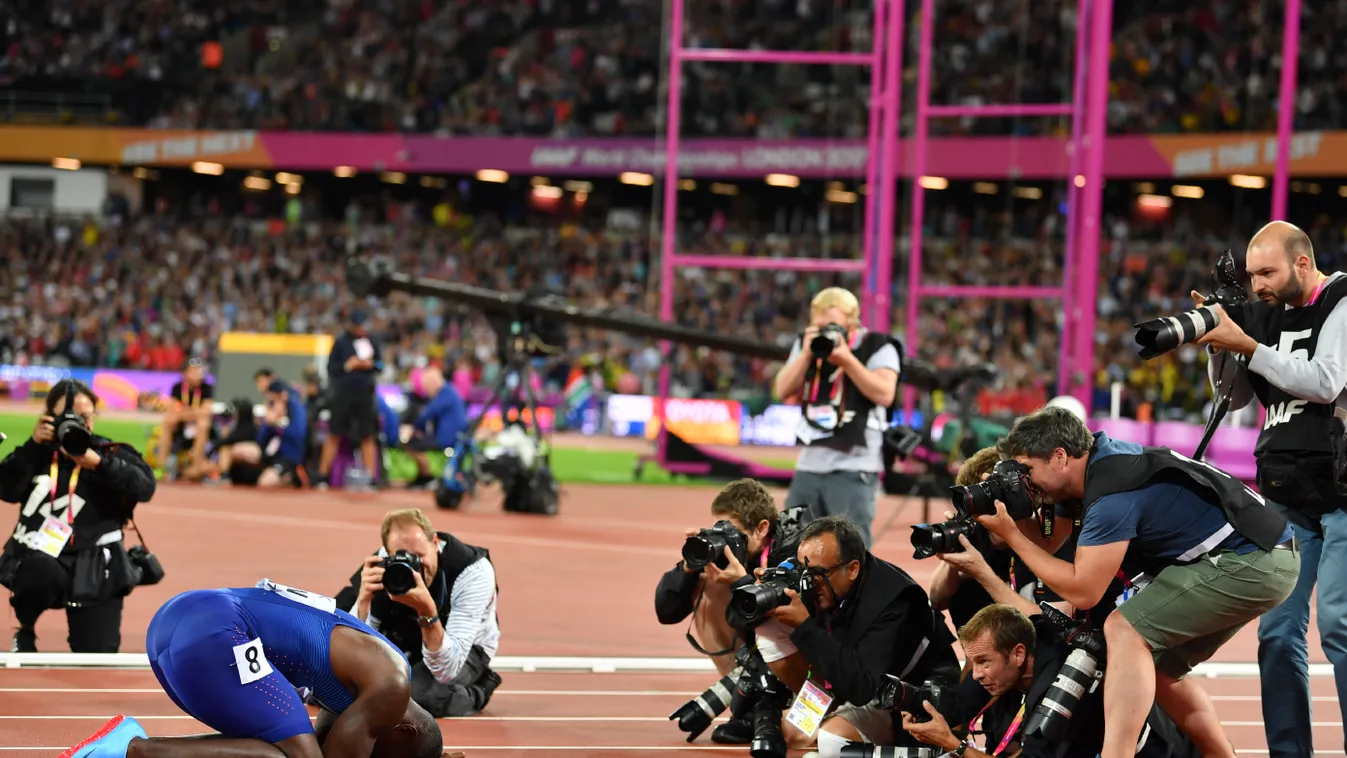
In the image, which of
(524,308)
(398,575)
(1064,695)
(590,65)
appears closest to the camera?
(1064,695)

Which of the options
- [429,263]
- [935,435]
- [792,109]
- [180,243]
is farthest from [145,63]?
[935,435]

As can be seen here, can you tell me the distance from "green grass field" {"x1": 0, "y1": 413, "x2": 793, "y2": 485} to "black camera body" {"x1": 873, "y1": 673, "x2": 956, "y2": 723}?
42.2 feet

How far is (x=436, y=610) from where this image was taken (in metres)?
6.25

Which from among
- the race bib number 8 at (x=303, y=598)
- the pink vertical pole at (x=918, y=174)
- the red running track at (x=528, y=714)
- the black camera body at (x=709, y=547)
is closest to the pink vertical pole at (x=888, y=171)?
the pink vertical pole at (x=918, y=174)

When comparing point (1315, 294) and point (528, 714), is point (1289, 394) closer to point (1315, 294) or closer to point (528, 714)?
point (1315, 294)

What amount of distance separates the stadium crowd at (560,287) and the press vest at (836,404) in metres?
17.4

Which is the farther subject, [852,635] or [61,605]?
[61,605]

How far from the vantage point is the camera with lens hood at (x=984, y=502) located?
4.85 metres

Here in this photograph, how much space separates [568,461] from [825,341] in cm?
1474

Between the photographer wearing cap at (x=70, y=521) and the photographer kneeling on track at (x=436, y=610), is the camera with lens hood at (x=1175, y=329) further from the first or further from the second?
the photographer wearing cap at (x=70, y=521)

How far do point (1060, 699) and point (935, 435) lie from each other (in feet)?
45.5

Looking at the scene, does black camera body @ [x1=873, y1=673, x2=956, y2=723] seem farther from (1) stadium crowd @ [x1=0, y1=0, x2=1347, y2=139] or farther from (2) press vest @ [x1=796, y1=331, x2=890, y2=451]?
(1) stadium crowd @ [x1=0, y1=0, x2=1347, y2=139]

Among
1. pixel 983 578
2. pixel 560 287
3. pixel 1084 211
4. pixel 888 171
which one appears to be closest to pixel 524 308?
pixel 888 171

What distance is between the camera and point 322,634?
4.96m
